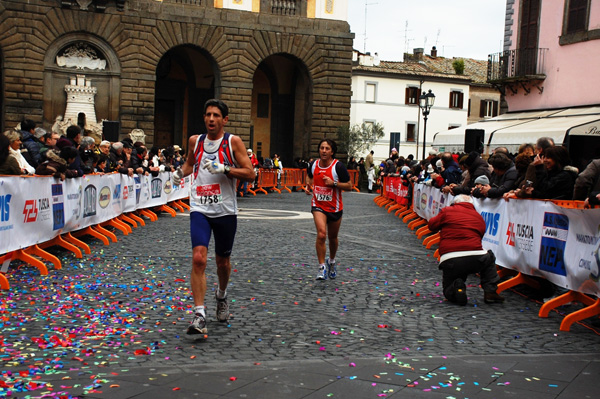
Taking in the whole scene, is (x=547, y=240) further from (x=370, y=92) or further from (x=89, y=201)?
(x=370, y=92)

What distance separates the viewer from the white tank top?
6.82 m

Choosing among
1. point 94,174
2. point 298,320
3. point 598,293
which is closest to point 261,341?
point 298,320

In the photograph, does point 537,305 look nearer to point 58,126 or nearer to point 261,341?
point 261,341

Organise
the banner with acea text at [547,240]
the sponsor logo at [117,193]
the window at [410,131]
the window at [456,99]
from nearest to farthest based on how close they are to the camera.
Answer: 1. the banner with acea text at [547,240]
2. the sponsor logo at [117,193]
3. the window at [410,131]
4. the window at [456,99]

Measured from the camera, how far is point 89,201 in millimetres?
12914

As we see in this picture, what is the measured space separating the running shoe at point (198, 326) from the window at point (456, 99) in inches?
2453

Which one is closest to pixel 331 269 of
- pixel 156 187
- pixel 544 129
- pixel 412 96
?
pixel 156 187

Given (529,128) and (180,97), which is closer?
(529,128)

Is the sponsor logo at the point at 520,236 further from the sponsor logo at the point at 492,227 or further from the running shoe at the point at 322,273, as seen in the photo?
the running shoe at the point at 322,273

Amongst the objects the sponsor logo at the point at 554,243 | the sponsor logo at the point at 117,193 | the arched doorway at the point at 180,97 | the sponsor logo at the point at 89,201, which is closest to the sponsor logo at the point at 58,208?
the sponsor logo at the point at 89,201

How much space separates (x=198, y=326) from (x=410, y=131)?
5985 centimetres

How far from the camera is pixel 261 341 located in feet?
20.7

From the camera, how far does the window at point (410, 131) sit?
6469cm

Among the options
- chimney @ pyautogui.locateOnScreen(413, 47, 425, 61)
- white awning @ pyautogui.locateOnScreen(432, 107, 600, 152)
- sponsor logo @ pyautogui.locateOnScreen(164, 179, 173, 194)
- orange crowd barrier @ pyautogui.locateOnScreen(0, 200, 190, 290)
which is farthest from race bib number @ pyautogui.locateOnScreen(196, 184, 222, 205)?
chimney @ pyautogui.locateOnScreen(413, 47, 425, 61)
